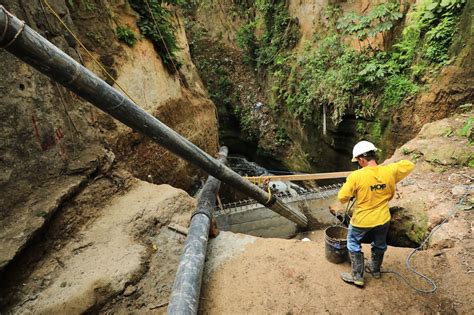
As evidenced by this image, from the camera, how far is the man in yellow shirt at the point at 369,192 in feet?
10.6

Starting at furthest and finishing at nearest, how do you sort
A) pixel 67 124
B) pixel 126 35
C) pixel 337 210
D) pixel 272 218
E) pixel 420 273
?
1. pixel 272 218
2. pixel 126 35
3. pixel 337 210
4. pixel 67 124
5. pixel 420 273

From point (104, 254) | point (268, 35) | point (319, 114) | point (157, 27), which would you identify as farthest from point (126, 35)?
point (268, 35)

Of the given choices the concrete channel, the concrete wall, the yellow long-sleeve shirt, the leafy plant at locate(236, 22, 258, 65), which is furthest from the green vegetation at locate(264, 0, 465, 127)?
the yellow long-sleeve shirt

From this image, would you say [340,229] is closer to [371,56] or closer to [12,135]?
[12,135]

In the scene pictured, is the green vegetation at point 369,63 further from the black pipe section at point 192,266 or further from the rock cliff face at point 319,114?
the black pipe section at point 192,266

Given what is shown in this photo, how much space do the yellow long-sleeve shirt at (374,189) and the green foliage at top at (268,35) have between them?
12.8 metres

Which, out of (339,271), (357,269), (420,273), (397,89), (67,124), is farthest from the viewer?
(397,89)

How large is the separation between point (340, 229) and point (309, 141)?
906cm

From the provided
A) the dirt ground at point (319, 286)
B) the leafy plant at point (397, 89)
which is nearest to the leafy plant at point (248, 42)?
the leafy plant at point (397, 89)

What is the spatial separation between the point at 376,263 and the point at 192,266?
8.18 ft

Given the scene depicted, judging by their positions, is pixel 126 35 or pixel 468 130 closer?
pixel 468 130

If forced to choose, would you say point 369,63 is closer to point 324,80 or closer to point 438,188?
point 324,80

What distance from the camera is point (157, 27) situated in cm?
788

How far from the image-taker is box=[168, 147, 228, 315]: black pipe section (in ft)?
9.21
